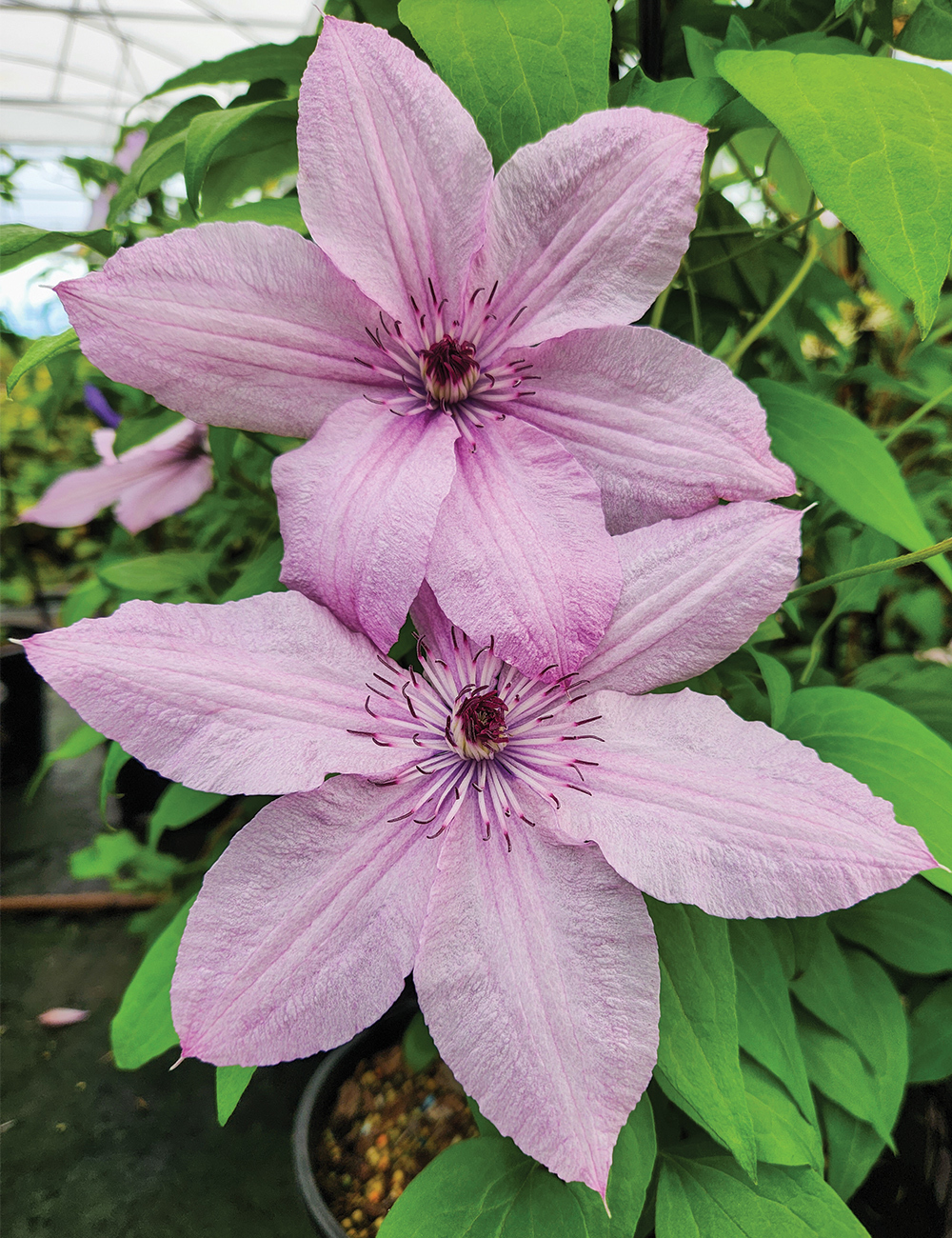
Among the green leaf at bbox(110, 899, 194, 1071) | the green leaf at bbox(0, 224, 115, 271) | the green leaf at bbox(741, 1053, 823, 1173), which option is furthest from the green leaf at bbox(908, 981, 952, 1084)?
the green leaf at bbox(0, 224, 115, 271)

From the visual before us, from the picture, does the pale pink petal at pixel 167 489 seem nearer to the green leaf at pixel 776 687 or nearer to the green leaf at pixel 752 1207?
the green leaf at pixel 776 687

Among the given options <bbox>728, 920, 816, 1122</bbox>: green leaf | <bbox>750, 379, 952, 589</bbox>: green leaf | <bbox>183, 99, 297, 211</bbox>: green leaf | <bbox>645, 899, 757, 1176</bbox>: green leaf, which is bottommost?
<bbox>728, 920, 816, 1122</bbox>: green leaf

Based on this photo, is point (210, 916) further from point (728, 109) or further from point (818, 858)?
point (728, 109)

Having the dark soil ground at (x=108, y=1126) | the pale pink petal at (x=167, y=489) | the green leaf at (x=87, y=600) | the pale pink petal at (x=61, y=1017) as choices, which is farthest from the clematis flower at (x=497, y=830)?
the pale pink petal at (x=61, y=1017)

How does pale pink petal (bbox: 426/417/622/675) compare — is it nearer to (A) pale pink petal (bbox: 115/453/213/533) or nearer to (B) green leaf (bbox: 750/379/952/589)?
(B) green leaf (bbox: 750/379/952/589)

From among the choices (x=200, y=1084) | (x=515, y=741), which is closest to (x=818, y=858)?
(x=515, y=741)

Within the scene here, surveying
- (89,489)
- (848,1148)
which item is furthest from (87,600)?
(848,1148)
